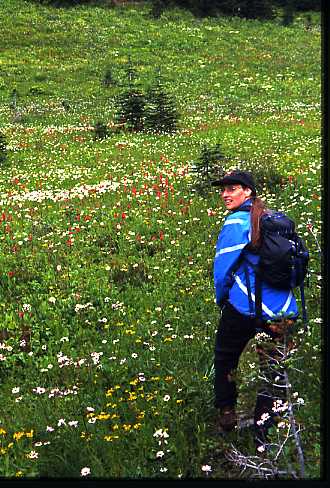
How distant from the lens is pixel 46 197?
14.3 m

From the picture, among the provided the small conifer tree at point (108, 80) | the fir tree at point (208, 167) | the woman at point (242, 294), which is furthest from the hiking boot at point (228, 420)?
the small conifer tree at point (108, 80)

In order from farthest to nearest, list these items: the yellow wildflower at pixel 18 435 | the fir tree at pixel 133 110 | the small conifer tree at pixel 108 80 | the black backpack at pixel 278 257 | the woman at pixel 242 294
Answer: the small conifer tree at pixel 108 80, the fir tree at pixel 133 110, the yellow wildflower at pixel 18 435, the woman at pixel 242 294, the black backpack at pixel 278 257

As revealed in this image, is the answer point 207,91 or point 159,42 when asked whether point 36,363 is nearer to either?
point 207,91

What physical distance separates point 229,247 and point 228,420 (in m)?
1.72

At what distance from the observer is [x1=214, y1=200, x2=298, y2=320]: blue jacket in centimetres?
461

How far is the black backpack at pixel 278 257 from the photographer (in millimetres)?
4445

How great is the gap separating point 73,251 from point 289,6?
62.4 meters

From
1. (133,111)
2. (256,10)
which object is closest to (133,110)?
(133,111)

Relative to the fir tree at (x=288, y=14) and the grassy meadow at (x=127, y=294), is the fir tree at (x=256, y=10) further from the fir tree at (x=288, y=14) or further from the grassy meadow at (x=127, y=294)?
the grassy meadow at (x=127, y=294)

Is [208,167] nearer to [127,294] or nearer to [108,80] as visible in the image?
[127,294]

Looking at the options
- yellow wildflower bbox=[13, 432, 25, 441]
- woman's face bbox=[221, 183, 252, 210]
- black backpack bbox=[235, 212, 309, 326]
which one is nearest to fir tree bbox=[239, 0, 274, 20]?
woman's face bbox=[221, 183, 252, 210]

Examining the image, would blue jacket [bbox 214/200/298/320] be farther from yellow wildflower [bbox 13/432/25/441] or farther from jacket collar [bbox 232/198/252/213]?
yellow wildflower [bbox 13/432/25/441]

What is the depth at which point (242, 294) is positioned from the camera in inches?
185

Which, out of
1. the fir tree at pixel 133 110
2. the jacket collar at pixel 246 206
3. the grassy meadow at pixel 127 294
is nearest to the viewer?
the jacket collar at pixel 246 206
